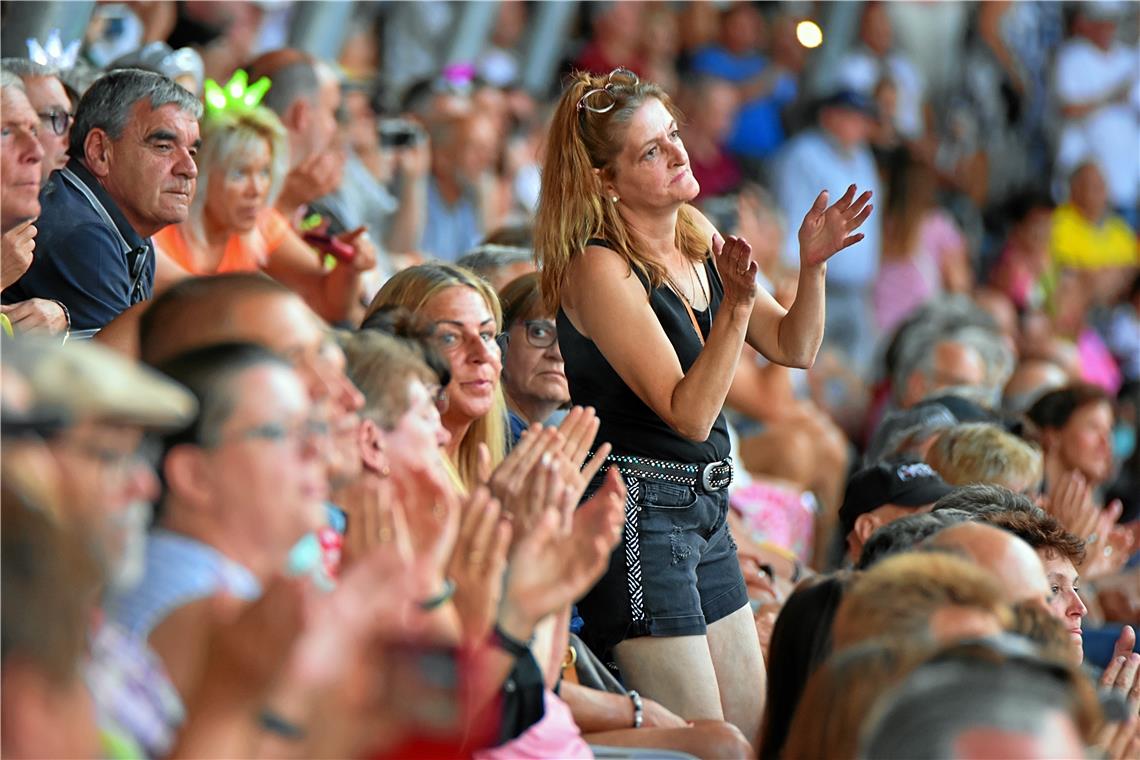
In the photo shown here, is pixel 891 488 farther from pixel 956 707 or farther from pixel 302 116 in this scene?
pixel 302 116

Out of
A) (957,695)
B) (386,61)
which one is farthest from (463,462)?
(386,61)

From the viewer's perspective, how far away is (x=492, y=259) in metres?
4.49

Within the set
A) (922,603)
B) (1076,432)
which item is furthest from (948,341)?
(922,603)

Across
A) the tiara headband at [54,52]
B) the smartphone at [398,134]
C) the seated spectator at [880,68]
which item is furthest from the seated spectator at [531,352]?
the seated spectator at [880,68]

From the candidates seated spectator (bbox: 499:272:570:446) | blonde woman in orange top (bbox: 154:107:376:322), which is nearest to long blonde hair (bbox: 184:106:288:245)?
blonde woman in orange top (bbox: 154:107:376:322)

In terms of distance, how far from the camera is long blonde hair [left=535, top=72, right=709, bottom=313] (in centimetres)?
336

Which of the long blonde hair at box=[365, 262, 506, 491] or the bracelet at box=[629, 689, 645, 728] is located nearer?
the bracelet at box=[629, 689, 645, 728]

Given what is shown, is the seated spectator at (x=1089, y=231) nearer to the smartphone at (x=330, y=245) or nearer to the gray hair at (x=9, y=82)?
the smartphone at (x=330, y=245)

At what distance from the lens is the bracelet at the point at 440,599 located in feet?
7.16

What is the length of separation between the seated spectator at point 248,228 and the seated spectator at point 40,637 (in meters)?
2.65

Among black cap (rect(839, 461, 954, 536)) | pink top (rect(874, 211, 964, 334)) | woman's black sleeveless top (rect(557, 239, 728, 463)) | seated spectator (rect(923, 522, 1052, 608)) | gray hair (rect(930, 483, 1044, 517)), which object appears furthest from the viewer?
→ pink top (rect(874, 211, 964, 334))

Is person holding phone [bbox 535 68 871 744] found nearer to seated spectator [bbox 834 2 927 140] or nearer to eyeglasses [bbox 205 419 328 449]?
eyeglasses [bbox 205 419 328 449]

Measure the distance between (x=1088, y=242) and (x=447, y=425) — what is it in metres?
7.45

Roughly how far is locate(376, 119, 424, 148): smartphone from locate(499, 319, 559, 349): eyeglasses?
8.37 feet
